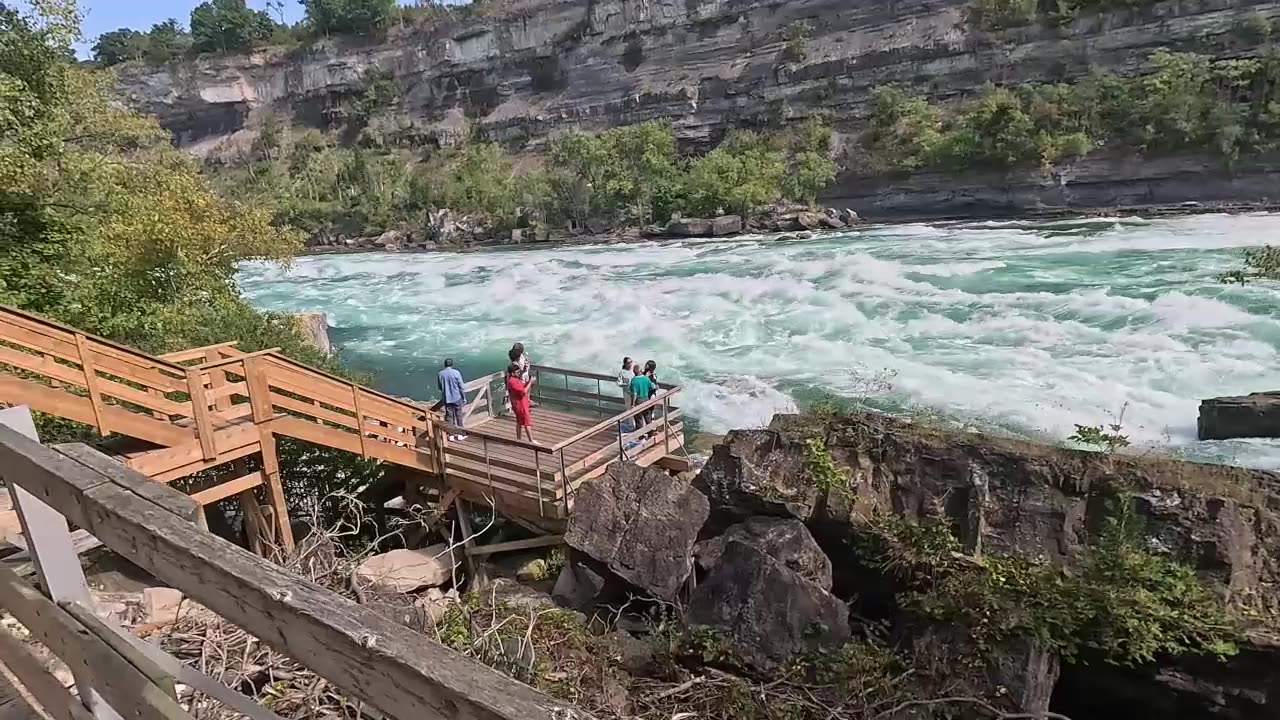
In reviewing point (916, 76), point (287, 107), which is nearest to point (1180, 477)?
point (916, 76)

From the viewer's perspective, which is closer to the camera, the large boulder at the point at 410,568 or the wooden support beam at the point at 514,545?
the large boulder at the point at 410,568

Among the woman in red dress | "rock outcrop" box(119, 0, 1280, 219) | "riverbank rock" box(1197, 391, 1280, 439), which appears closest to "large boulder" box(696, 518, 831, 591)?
the woman in red dress

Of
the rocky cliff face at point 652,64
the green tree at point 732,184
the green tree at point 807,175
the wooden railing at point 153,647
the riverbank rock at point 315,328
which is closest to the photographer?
the wooden railing at point 153,647

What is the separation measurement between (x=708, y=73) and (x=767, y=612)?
84.8 meters

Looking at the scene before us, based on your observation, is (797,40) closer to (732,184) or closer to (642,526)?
(732,184)

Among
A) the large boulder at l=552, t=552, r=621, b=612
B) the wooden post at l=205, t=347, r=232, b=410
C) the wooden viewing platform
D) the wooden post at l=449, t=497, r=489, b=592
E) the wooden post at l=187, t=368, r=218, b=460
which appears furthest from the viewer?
the wooden post at l=449, t=497, r=489, b=592

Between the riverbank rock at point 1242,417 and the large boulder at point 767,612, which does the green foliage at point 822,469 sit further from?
the riverbank rock at point 1242,417

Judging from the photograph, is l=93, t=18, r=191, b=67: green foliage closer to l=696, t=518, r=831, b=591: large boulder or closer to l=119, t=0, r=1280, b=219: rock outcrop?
l=119, t=0, r=1280, b=219: rock outcrop

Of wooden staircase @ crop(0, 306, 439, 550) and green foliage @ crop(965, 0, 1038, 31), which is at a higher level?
green foliage @ crop(965, 0, 1038, 31)

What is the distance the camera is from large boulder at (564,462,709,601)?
7281 millimetres

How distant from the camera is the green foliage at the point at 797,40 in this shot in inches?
3063

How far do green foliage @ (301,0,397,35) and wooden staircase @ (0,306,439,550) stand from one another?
392ft

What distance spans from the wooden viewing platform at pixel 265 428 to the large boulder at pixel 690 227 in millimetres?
38885

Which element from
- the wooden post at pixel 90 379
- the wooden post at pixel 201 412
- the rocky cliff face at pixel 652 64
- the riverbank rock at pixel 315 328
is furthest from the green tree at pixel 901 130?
the wooden post at pixel 90 379
